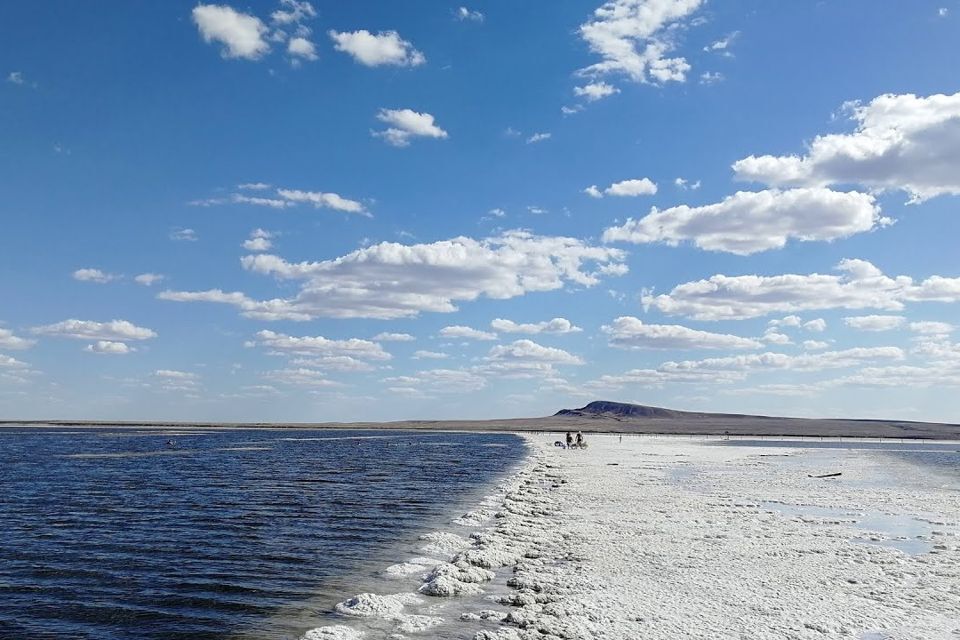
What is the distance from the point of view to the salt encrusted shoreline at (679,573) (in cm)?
1468

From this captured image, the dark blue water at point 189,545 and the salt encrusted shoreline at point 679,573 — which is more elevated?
the salt encrusted shoreline at point 679,573

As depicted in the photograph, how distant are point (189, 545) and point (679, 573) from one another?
16.8 metres

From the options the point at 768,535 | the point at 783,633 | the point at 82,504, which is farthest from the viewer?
the point at 82,504

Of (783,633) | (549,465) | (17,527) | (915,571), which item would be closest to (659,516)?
(915,571)

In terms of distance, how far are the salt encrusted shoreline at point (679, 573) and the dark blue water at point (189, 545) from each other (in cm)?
266

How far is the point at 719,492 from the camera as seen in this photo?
38.5 meters

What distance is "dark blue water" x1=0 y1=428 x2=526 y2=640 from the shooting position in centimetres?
1642

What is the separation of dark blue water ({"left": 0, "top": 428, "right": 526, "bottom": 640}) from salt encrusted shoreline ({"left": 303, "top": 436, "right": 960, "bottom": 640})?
2.66 meters

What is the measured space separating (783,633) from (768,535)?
1137 cm

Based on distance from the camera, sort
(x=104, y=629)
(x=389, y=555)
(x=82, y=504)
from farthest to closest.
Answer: (x=82, y=504)
(x=389, y=555)
(x=104, y=629)

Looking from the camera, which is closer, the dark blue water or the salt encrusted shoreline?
the salt encrusted shoreline

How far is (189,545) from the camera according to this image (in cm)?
2472

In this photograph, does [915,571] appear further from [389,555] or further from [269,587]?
[269,587]

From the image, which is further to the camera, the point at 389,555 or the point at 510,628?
the point at 389,555
